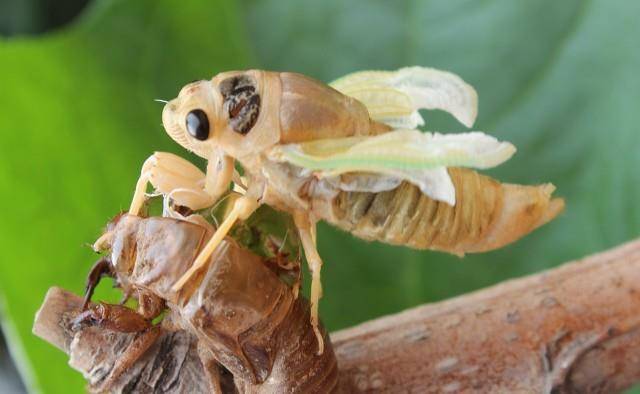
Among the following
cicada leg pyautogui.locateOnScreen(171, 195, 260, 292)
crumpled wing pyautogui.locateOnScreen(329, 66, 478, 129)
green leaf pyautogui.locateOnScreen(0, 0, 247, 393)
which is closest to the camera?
cicada leg pyautogui.locateOnScreen(171, 195, 260, 292)

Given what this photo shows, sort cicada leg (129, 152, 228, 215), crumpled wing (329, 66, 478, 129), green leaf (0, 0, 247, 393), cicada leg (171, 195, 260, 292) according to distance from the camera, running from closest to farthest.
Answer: cicada leg (171, 195, 260, 292) → cicada leg (129, 152, 228, 215) → crumpled wing (329, 66, 478, 129) → green leaf (0, 0, 247, 393)

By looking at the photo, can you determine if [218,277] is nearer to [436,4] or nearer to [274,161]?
[274,161]

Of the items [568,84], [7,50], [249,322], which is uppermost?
[7,50]

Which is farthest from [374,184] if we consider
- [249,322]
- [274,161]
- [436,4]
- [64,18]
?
[64,18]

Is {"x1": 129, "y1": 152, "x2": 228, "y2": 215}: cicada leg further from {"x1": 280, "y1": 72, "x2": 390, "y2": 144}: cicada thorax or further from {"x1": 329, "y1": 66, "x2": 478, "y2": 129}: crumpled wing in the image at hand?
{"x1": 329, "y1": 66, "x2": 478, "y2": 129}: crumpled wing

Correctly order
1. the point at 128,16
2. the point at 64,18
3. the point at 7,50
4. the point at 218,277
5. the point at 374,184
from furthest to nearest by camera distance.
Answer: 1. the point at 64,18
2. the point at 128,16
3. the point at 7,50
4. the point at 374,184
5. the point at 218,277

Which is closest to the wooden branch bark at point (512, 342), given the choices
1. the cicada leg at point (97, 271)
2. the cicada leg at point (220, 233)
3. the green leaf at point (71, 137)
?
the cicada leg at point (97, 271)

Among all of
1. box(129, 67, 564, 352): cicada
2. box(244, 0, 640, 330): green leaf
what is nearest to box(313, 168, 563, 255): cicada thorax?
box(129, 67, 564, 352): cicada

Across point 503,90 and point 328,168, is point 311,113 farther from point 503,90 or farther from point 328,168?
point 503,90
